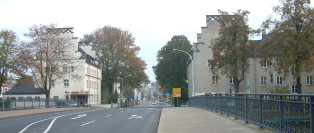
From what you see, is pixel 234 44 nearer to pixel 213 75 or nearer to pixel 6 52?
pixel 213 75

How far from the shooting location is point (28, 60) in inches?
1687

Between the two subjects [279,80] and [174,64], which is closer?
[279,80]

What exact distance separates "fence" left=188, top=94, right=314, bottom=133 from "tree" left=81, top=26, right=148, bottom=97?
5618 centimetres

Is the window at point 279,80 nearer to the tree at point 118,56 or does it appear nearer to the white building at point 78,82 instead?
the tree at point 118,56

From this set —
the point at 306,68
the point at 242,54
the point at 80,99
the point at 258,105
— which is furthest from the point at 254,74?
the point at 258,105

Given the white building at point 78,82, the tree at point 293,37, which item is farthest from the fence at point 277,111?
the white building at point 78,82

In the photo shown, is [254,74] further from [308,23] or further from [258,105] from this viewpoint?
[258,105]

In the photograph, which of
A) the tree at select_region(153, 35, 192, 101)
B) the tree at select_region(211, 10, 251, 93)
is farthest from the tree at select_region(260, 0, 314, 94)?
the tree at select_region(153, 35, 192, 101)

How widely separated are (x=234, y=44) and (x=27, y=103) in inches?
963

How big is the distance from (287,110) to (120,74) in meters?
64.2

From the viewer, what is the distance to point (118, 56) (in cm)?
7088

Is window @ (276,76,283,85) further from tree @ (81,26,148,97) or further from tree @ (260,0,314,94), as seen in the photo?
tree @ (81,26,148,97)

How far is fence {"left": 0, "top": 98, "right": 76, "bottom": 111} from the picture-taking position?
32.4m

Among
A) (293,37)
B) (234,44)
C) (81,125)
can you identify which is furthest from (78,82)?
(81,125)
